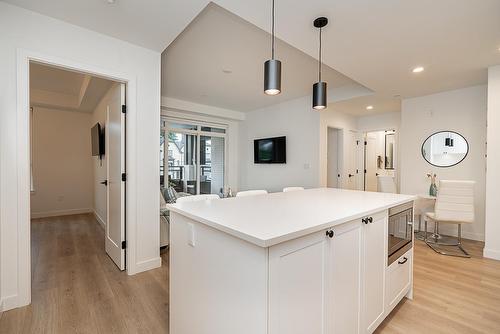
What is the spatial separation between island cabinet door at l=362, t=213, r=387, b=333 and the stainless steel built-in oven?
0.14 m

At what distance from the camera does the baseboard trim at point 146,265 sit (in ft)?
8.49

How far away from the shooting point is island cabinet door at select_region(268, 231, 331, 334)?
3.09ft

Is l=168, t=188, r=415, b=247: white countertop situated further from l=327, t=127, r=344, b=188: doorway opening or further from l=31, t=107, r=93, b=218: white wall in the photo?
l=31, t=107, r=93, b=218: white wall

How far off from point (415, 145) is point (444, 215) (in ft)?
4.86

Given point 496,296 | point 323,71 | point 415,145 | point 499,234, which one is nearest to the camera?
point 496,296

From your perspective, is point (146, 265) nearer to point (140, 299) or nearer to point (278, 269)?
point (140, 299)

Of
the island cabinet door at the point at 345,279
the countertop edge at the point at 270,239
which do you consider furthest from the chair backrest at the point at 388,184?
the island cabinet door at the point at 345,279

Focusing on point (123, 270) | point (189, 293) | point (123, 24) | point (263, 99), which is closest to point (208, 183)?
point (263, 99)

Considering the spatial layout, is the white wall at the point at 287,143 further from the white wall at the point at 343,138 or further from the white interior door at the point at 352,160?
the white interior door at the point at 352,160

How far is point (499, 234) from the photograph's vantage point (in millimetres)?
3057

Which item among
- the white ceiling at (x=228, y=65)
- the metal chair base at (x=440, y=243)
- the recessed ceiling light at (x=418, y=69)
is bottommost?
the metal chair base at (x=440, y=243)

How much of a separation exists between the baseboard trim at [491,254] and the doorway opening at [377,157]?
2.47m

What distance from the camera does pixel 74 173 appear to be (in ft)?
18.7

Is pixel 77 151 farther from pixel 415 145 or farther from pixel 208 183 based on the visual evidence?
pixel 415 145
